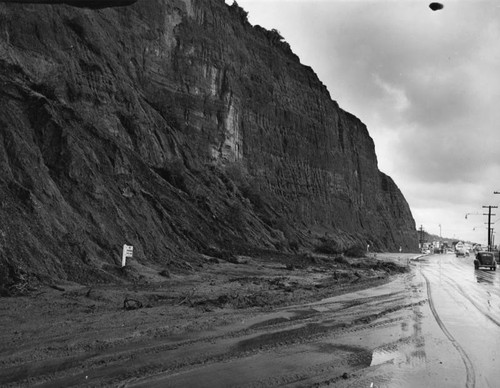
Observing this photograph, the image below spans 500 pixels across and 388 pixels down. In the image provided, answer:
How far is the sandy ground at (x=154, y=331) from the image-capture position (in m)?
5.63

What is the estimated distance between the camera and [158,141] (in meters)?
34.1

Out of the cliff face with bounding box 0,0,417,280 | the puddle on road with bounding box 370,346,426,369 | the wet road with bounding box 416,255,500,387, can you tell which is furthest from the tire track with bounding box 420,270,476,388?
the cliff face with bounding box 0,0,417,280

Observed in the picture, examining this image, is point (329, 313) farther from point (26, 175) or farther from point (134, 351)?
point (26, 175)

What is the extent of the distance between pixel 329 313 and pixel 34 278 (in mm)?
8104

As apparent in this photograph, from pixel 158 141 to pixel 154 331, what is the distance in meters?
27.4

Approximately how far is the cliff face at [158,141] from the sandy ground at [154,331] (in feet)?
9.73

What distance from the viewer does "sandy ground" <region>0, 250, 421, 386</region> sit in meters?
5.63

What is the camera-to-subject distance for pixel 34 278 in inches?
482

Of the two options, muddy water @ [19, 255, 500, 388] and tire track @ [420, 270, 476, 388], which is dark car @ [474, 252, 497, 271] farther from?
tire track @ [420, 270, 476, 388]

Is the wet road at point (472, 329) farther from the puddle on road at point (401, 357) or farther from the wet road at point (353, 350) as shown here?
the puddle on road at point (401, 357)

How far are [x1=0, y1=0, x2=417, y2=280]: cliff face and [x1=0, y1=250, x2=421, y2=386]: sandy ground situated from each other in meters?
2.97

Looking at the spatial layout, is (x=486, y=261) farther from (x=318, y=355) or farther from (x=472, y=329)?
(x=318, y=355)

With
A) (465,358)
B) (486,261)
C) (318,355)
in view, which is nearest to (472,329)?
(465,358)

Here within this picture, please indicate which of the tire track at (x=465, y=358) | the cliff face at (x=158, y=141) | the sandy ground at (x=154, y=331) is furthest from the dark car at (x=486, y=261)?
the tire track at (x=465, y=358)
